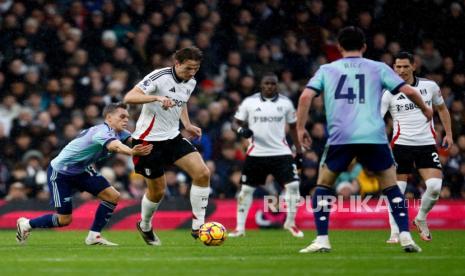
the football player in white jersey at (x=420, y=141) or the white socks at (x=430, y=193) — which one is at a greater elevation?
the football player in white jersey at (x=420, y=141)

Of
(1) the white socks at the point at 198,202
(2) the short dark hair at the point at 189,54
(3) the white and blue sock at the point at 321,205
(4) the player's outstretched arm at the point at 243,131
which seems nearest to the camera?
(3) the white and blue sock at the point at 321,205

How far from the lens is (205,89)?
888 inches

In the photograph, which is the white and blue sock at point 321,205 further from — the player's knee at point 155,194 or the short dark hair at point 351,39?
the player's knee at point 155,194

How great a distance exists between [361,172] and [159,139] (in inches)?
308

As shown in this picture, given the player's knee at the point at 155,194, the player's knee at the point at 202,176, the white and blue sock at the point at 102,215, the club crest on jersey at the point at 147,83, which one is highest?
the club crest on jersey at the point at 147,83

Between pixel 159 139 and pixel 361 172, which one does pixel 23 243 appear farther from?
pixel 361 172

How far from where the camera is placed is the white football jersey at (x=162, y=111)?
522 inches


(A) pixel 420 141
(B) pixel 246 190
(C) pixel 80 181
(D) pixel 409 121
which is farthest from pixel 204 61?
(C) pixel 80 181

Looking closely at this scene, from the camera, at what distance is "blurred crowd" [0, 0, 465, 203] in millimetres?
20312

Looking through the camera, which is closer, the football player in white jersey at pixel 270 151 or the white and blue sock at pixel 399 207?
the white and blue sock at pixel 399 207

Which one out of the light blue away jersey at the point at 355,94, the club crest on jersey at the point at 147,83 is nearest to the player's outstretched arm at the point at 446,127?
the light blue away jersey at the point at 355,94

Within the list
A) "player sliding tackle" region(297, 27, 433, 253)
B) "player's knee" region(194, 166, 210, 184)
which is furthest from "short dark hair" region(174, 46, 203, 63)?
"player sliding tackle" region(297, 27, 433, 253)

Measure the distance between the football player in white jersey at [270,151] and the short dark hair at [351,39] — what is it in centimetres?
595

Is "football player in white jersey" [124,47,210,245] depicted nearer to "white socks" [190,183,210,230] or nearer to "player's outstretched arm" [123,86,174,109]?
"white socks" [190,183,210,230]
